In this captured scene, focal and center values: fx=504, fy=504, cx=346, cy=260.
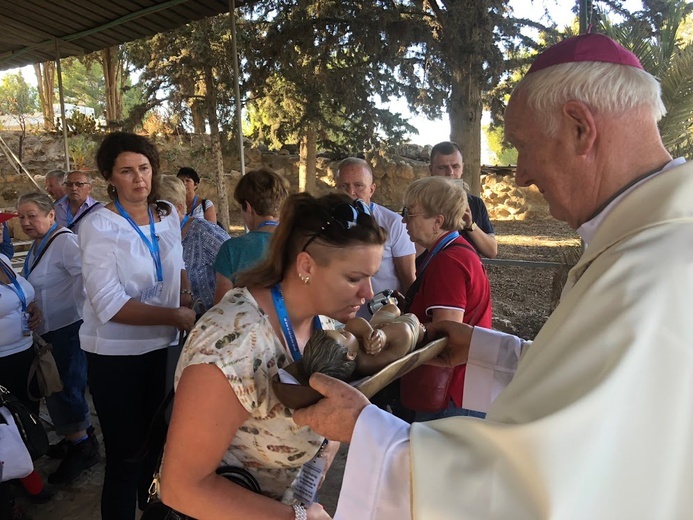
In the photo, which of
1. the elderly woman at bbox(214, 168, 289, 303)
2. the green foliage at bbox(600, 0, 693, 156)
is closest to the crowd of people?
the elderly woman at bbox(214, 168, 289, 303)

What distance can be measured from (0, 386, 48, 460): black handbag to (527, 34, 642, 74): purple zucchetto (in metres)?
3.01

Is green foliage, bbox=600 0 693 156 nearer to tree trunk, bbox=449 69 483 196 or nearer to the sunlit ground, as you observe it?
tree trunk, bbox=449 69 483 196

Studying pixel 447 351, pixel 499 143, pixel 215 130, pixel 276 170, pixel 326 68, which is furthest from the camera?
pixel 499 143

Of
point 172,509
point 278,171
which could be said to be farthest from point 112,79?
point 172,509

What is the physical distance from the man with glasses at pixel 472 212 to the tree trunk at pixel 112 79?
13946mm

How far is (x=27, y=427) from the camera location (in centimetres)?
276

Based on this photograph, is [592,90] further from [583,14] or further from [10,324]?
[10,324]

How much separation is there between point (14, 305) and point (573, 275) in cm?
336

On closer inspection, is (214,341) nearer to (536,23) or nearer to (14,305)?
(14,305)

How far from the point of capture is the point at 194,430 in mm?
1372

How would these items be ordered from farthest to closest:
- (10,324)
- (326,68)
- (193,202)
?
(326,68)
(193,202)
(10,324)

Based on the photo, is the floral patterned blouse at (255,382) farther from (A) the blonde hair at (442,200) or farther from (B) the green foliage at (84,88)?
(B) the green foliage at (84,88)

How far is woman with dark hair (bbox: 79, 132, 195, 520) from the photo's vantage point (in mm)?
2527

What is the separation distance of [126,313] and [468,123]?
7847mm
